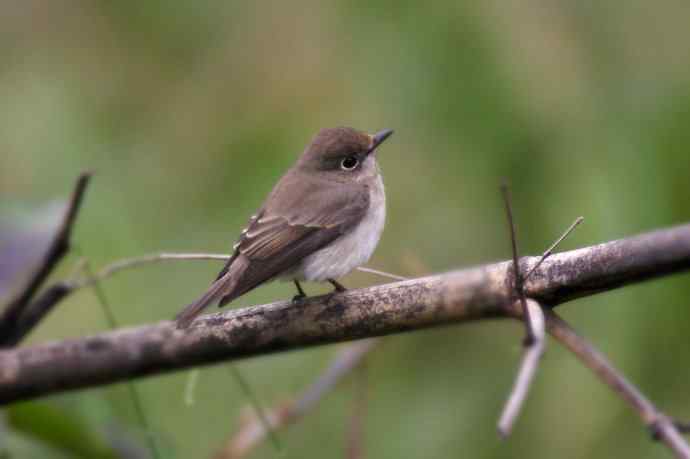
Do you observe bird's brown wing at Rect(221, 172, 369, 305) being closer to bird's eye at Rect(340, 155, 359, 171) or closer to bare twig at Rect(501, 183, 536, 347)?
bird's eye at Rect(340, 155, 359, 171)

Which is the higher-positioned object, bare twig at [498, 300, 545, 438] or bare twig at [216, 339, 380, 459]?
bare twig at [498, 300, 545, 438]

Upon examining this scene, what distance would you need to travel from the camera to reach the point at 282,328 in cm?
267

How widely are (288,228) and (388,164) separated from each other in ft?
2.77

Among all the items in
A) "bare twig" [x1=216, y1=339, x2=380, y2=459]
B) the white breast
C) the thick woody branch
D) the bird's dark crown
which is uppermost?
the thick woody branch

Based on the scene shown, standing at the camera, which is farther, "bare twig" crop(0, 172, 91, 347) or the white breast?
the white breast

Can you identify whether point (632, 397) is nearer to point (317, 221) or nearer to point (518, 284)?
point (518, 284)

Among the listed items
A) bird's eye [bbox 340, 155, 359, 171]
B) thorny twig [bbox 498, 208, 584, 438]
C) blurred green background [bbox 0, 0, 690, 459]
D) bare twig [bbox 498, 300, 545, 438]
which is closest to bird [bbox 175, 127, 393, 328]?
bird's eye [bbox 340, 155, 359, 171]

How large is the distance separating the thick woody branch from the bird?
2.54 feet

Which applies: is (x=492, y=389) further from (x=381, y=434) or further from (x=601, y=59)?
(x=601, y=59)

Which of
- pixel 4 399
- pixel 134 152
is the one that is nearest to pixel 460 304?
pixel 4 399

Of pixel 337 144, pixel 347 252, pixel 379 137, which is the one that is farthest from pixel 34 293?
pixel 337 144

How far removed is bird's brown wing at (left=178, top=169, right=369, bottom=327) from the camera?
12.4 feet

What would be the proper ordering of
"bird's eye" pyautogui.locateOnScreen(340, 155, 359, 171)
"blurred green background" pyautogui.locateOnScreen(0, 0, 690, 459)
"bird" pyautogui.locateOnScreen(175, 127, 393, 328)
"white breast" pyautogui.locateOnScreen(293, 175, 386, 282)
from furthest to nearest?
"bird's eye" pyautogui.locateOnScreen(340, 155, 359, 171) → "white breast" pyautogui.locateOnScreen(293, 175, 386, 282) → "bird" pyautogui.locateOnScreen(175, 127, 393, 328) → "blurred green background" pyautogui.locateOnScreen(0, 0, 690, 459)

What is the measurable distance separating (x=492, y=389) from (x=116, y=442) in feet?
4.97
